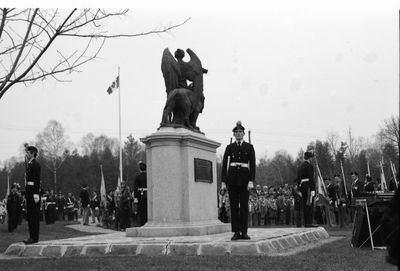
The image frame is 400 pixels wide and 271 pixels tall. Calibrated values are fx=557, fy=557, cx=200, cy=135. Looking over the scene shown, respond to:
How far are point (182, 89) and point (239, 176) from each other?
12.2 feet

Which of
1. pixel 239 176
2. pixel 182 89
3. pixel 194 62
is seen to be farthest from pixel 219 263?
pixel 194 62

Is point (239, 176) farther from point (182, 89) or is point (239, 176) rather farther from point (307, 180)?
point (307, 180)

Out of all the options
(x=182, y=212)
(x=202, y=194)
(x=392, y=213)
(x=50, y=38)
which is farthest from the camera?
(x=202, y=194)

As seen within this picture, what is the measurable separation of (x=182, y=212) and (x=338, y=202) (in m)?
11.0

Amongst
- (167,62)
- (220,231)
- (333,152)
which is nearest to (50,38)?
(167,62)

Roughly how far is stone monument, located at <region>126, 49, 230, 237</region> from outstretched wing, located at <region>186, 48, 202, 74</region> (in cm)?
9

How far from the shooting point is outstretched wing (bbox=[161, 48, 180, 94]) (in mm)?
14008

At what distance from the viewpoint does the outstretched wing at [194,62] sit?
14641 millimetres

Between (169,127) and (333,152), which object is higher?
(333,152)

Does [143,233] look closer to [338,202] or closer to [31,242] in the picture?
[31,242]

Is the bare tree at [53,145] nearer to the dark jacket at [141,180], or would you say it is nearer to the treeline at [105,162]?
the treeline at [105,162]

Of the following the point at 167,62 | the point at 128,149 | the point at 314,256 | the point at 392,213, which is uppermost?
the point at 128,149

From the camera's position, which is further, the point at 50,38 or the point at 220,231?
the point at 220,231

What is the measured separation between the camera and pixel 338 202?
2198 cm
